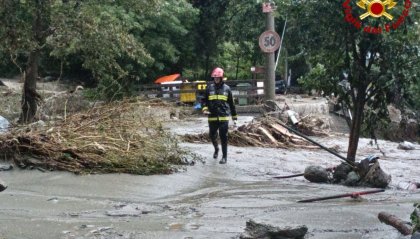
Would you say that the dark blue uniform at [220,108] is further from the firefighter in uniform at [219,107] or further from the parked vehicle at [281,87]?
the parked vehicle at [281,87]

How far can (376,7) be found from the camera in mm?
9172

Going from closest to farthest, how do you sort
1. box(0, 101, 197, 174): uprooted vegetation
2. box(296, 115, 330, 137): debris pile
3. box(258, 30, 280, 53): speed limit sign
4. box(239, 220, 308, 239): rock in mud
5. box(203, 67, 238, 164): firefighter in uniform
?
1. box(239, 220, 308, 239): rock in mud
2. box(0, 101, 197, 174): uprooted vegetation
3. box(203, 67, 238, 164): firefighter in uniform
4. box(296, 115, 330, 137): debris pile
5. box(258, 30, 280, 53): speed limit sign

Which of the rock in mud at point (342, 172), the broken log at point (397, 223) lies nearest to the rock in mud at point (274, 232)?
the broken log at point (397, 223)

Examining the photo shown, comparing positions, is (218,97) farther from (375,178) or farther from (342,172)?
(375,178)

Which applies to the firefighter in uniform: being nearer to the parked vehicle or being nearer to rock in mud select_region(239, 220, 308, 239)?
rock in mud select_region(239, 220, 308, 239)

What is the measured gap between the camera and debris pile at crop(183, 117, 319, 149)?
15.4 m

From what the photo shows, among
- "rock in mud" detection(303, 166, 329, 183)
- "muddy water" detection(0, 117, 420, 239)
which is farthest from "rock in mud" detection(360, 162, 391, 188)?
"rock in mud" detection(303, 166, 329, 183)

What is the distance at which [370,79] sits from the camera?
34.1 ft

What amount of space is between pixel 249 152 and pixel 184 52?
18.8 m

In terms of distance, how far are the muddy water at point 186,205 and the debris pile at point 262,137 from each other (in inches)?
115

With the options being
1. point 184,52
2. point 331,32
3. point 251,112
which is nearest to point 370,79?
point 331,32

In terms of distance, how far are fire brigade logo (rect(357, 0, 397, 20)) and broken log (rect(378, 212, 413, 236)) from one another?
358cm

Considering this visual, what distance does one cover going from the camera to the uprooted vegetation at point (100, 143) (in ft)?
34.0

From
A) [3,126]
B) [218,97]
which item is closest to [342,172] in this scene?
[218,97]
